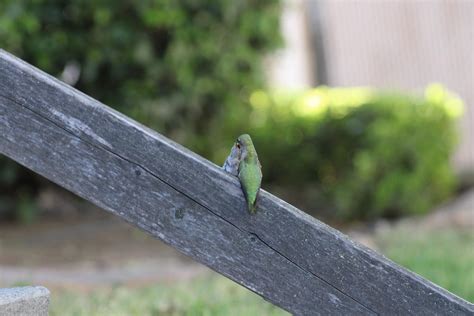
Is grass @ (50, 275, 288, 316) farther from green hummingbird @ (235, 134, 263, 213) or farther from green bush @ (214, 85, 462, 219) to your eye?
green bush @ (214, 85, 462, 219)

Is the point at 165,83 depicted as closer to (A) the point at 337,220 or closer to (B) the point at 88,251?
(B) the point at 88,251

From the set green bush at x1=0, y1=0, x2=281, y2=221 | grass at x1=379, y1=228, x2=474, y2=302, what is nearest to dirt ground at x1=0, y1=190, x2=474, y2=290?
grass at x1=379, y1=228, x2=474, y2=302

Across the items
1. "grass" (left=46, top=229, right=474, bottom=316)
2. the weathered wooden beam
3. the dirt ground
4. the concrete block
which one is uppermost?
the weathered wooden beam

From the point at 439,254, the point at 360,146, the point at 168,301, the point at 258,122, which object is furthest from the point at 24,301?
the point at 258,122

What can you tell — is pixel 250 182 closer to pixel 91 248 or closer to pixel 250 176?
pixel 250 176

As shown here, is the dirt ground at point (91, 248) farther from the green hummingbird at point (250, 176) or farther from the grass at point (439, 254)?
the green hummingbird at point (250, 176)

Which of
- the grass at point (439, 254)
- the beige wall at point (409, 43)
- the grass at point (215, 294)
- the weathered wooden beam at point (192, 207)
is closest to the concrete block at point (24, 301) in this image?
the weathered wooden beam at point (192, 207)

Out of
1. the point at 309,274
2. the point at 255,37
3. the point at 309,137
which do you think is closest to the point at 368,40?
the point at 309,137
